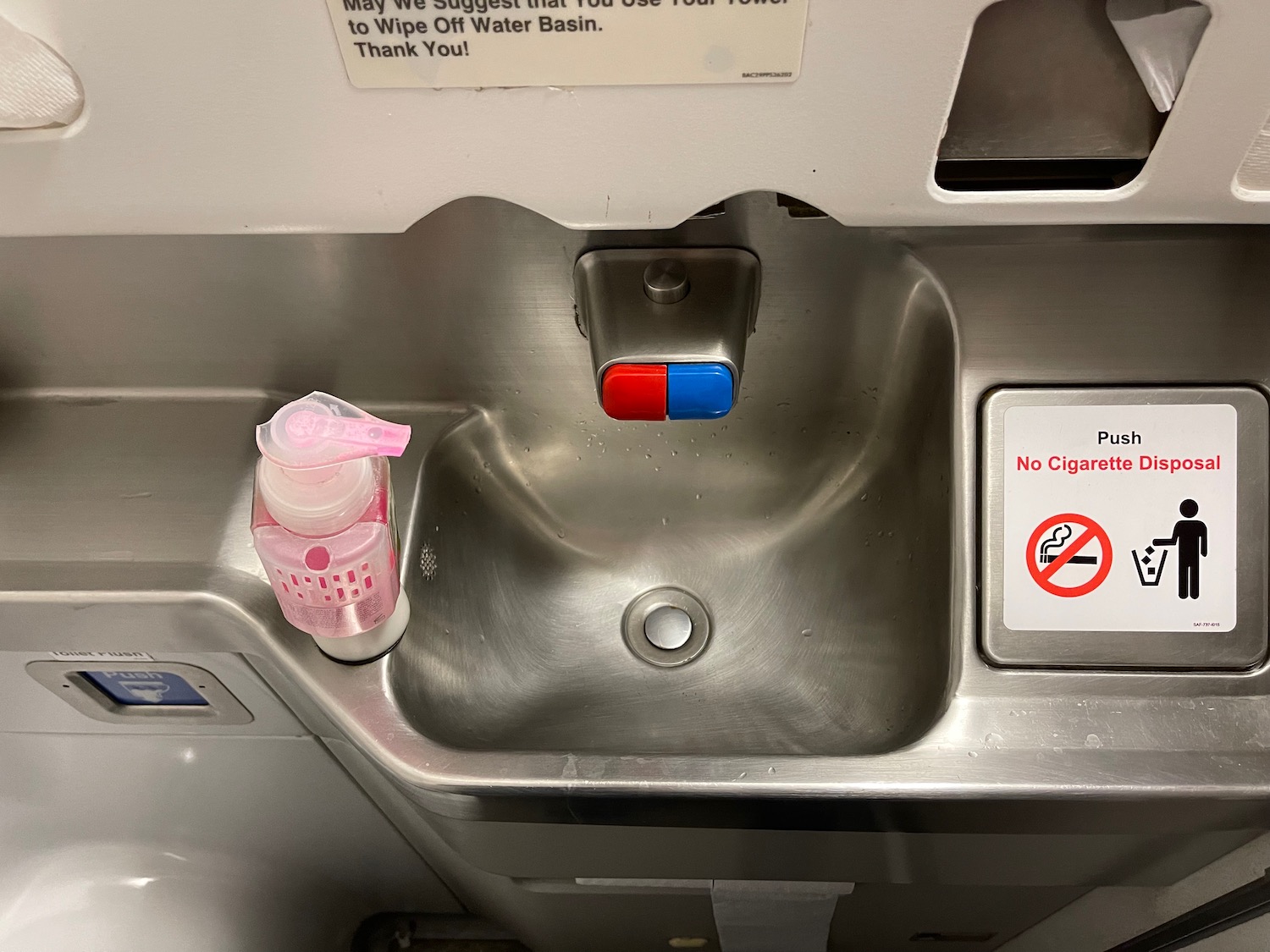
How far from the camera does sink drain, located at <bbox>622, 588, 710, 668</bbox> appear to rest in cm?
76

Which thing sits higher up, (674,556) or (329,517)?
(329,517)

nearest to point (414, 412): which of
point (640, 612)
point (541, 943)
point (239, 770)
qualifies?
→ point (640, 612)

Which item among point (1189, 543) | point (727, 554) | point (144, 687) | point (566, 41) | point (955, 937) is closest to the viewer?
point (566, 41)

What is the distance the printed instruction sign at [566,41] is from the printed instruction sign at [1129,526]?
0.31m

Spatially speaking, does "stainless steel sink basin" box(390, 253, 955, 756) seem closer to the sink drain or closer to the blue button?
the sink drain

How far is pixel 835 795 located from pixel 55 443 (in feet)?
1.97

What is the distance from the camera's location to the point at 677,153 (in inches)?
17.2

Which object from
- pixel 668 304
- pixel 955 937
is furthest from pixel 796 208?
pixel 955 937

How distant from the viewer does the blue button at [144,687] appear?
677mm

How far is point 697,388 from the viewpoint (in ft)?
1.86

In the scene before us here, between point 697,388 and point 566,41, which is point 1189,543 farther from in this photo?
point 566,41

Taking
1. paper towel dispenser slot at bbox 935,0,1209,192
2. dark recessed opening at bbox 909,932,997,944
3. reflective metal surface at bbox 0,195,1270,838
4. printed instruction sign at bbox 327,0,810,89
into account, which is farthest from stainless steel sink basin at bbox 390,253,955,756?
dark recessed opening at bbox 909,932,997,944

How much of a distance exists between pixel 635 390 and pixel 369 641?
0.23 metres

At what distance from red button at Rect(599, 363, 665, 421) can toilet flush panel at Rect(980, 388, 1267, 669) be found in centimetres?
21
